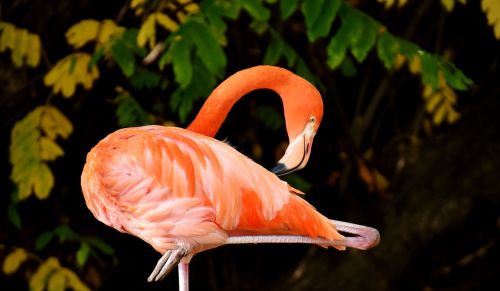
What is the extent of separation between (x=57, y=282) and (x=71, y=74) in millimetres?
540

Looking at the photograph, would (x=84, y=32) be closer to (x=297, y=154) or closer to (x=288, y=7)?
(x=288, y=7)

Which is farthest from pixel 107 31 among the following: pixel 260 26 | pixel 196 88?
pixel 260 26

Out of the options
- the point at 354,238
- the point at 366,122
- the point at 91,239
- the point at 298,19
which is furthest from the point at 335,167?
the point at 354,238

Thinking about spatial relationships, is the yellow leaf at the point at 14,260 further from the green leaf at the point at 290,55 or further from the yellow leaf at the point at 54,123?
the green leaf at the point at 290,55

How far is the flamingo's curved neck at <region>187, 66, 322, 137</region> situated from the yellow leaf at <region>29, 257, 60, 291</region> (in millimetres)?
1143

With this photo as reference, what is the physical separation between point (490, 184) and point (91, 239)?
1.09 meters

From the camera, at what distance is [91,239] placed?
7.41ft

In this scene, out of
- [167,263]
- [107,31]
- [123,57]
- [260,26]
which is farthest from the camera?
[260,26]

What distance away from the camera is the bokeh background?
193 cm

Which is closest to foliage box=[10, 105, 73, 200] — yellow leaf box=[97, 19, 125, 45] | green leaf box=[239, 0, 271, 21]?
yellow leaf box=[97, 19, 125, 45]

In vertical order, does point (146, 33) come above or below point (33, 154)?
above

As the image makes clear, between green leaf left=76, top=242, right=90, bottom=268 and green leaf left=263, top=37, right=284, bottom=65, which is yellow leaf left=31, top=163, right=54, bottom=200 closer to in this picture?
green leaf left=76, top=242, right=90, bottom=268

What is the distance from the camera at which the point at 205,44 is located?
1.60 m

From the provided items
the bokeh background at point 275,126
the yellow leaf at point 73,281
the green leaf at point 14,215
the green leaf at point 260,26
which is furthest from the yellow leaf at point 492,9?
the green leaf at point 14,215
